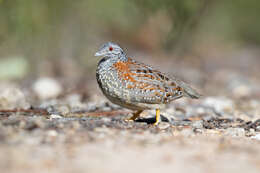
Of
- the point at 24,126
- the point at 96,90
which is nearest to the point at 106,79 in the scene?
the point at 24,126

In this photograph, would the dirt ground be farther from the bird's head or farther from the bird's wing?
the bird's head

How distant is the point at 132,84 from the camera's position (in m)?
8.38

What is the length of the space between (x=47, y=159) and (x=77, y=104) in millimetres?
5317

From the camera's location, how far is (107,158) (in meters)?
5.38

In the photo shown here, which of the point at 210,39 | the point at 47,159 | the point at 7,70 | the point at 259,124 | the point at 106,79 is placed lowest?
the point at 47,159

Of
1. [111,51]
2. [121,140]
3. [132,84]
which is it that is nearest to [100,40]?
[111,51]

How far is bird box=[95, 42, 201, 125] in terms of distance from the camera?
8305 millimetres

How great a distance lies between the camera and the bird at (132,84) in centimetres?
830

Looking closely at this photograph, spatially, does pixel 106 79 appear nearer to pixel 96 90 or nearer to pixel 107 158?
pixel 107 158

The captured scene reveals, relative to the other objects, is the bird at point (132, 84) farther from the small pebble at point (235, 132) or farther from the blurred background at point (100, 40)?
the blurred background at point (100, 40)

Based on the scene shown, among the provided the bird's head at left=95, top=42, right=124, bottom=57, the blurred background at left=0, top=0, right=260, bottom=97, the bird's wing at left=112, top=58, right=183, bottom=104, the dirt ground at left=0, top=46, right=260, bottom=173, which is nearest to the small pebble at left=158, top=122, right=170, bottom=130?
the dirt ground at left=0, top=46, right=260, bottom=173

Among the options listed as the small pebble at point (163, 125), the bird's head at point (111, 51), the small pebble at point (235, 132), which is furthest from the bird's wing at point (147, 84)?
the small pebble at point (235, 132)

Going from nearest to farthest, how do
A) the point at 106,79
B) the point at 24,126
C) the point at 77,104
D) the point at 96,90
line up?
1. the point at 24,126
2. the point at 106,79
3. the point at 77,104
4. the point at 96,90

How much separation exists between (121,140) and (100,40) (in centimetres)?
1294
